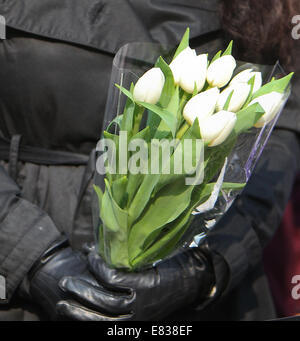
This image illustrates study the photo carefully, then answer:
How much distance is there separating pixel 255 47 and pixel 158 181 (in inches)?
15.1

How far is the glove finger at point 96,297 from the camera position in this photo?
3.11 ft

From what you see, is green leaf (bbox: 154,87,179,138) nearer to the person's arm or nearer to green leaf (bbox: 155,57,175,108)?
green leaf (bbox: 155,57,175,108)

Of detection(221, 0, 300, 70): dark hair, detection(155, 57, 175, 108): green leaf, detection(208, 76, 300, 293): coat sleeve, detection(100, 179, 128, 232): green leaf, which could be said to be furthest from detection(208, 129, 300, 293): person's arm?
detection(155, 57, 175, 108): green leaf

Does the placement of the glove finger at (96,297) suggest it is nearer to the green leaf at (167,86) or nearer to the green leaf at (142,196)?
the green leaf at (142,196)

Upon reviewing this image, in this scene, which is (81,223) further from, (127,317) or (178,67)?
(178,67)

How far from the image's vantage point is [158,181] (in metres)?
0.78

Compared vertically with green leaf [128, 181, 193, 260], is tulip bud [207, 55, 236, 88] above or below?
above

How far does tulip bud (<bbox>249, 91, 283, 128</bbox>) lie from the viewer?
0.77 metres

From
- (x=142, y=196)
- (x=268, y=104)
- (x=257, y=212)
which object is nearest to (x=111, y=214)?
(x=142, y=196)

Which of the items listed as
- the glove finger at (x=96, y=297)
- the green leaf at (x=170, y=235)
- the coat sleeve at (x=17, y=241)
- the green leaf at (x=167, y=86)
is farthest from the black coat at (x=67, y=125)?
the green leaf at (x=167, y=86)

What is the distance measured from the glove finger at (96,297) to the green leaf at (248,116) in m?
0.40

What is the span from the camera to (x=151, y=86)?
72 centimetres

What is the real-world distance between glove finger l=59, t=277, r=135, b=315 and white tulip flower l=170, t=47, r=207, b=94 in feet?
1.37
